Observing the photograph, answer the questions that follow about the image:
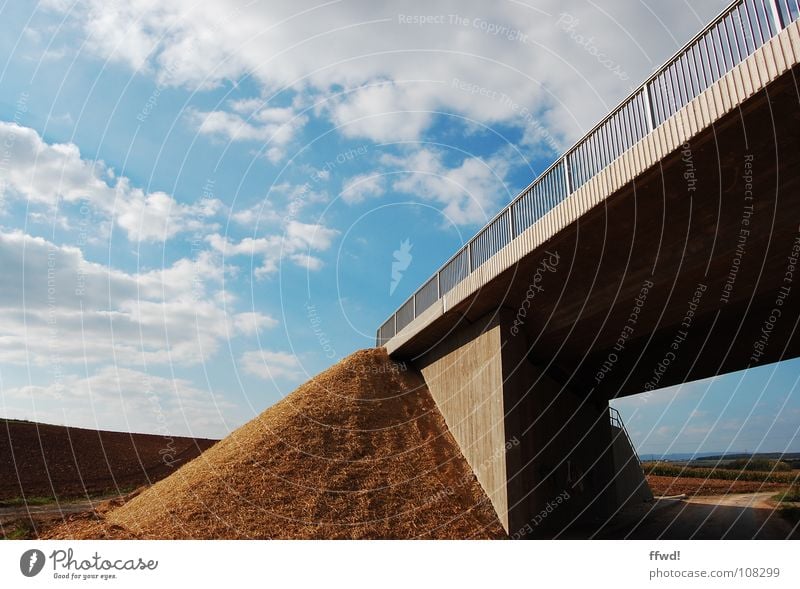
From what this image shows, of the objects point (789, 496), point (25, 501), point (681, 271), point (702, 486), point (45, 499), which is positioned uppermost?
point (681, 271)

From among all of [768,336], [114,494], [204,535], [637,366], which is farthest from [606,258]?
[114,494]

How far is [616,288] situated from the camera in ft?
45.2

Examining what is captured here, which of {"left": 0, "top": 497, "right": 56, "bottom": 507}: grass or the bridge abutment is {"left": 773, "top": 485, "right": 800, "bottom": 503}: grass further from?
{"left": 0, "top": 497, "right": 56, "bottom": 507}: grass

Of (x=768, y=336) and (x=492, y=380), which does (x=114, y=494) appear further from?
Answer: (x=768, y=336)

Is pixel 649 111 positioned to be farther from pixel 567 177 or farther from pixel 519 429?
pixel 519 429

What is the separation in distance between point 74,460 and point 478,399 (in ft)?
83.0

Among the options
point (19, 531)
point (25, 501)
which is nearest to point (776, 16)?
point (19, 531)

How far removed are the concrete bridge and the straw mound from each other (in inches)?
44.4

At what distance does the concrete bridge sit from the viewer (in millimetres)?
8891

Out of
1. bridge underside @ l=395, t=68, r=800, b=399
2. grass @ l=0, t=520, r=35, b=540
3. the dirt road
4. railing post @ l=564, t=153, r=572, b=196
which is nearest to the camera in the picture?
bridge underside @ l=395, t=68, r=800, b=399

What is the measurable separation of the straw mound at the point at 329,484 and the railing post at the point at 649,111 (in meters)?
10.5

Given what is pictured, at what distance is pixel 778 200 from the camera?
10.0 meters

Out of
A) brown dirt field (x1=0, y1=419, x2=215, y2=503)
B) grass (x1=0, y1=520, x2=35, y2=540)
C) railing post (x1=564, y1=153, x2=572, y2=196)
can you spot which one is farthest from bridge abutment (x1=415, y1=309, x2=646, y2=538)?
brown dirt field (x1=0, y1=419, x2=215, y2=503)

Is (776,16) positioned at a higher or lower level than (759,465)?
higher
